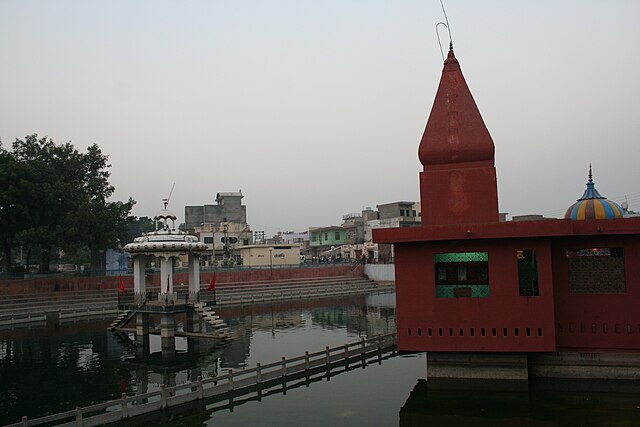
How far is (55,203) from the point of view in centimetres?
5203

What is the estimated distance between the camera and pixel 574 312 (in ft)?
68.5

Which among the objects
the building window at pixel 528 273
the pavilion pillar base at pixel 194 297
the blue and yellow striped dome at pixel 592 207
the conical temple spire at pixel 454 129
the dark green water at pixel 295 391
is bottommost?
the dark green water at pixel 295 391

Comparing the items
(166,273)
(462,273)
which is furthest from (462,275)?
(166,273)

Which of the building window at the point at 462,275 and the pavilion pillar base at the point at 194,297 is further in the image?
the pavilion pillar base at the point at 194,297

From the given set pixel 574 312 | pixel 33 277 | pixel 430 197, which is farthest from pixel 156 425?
pixel 33 277

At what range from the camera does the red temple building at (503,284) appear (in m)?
20.3

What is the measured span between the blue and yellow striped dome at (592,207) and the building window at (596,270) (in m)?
7.73

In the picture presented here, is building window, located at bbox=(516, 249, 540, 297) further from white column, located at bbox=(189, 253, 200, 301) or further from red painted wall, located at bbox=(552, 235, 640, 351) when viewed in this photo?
white column, located at bbox=(189, 253, 200, 301)

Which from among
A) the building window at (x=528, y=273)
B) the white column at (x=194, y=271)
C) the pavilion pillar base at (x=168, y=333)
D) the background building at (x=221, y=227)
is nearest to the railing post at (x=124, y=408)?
the pavilion pillar base at (x=168, y=333)

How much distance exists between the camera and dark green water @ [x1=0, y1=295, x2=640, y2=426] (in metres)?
18.4

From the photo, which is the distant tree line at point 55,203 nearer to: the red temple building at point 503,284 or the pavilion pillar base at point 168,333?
the pavilion pillar base at point 168,333

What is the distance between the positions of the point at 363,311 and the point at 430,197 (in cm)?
2899

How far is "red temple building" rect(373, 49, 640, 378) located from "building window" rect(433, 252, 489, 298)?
38 mm

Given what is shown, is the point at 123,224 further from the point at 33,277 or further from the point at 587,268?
the point at 587,268
